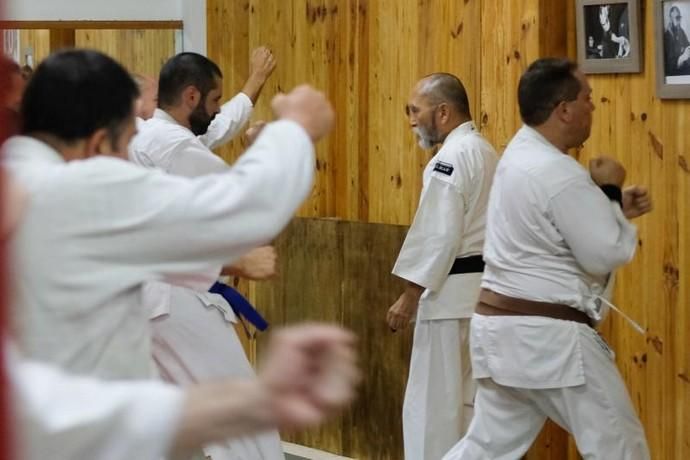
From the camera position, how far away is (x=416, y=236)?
5.19 m

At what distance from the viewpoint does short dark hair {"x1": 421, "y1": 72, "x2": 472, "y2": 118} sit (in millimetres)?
5238

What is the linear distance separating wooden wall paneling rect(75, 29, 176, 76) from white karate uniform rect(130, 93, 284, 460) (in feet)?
9.42

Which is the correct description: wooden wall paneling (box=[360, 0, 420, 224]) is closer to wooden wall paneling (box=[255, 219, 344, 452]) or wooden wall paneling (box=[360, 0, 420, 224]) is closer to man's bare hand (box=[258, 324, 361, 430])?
wooden wall paneling (box=[255, 219, 344, 452])

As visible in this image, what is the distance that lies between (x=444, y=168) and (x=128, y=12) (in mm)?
2676

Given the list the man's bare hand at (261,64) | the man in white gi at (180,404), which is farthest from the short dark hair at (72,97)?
the man's bare hand at (261,64)

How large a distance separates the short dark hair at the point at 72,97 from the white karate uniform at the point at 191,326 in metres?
2.12

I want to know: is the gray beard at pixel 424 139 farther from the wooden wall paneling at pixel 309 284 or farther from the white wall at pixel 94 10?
the white wall at pixel 94 10

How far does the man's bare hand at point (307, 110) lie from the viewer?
7.32 feet

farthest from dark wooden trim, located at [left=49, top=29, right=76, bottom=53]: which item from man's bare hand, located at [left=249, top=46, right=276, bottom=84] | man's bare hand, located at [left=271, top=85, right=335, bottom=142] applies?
man's bare hand, located at [left=271, top=85, right=335, bottom=142]

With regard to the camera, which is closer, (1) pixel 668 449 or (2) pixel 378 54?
(1) pixel 668 449

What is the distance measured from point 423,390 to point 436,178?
781 millimetres

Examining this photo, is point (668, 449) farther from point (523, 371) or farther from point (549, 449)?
point (523, 371)

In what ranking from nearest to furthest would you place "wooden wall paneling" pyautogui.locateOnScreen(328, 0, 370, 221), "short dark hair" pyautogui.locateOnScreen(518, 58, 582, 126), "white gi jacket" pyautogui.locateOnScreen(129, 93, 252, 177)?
"short dark hair" pyautogui.locateOnScreen(518, 58, 582, 126), "white gi jacket" pyautogui.locateOnScreen(129, 93, 252, 177), "wooden wall paneling" pyautogui.locateOnScreen(328, 0, 370, 221)

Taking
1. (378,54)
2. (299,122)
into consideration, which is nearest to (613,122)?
(378,54)
